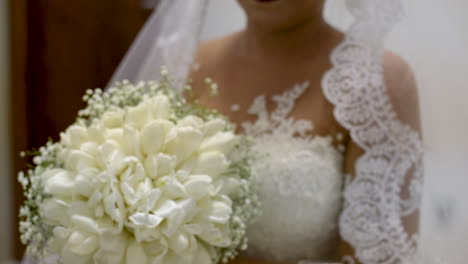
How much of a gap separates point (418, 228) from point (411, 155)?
107 millimetres

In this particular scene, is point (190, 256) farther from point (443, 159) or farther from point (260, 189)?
point (443, 159)

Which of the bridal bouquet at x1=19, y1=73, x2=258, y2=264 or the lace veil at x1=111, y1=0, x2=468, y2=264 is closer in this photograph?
the bridal bouquet at x1=19, y1=73, x2=258, y2=264

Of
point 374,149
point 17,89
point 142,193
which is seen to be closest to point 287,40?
point 374,149

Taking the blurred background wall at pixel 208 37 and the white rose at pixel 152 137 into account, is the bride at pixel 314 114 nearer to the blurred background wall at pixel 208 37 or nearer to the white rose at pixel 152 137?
the blurred background wall at pixel 208 37

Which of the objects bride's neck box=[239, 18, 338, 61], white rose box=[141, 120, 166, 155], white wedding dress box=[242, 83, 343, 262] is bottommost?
white wedding dress box=[242, 83, 343, 262]

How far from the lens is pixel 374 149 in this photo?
2.52 feet

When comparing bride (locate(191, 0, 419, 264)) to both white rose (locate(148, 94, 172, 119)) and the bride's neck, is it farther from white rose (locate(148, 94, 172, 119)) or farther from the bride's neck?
white rose (locate(148, 94, 172, 119))

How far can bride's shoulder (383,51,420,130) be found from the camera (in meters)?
0.77

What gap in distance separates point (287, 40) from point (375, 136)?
24cm

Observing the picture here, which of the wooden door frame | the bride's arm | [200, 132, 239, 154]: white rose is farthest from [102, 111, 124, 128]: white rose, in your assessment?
the wooden door frame

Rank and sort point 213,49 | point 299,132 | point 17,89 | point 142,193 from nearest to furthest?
point 142,193 → point 299,132 → point 213,49 → point 17,89

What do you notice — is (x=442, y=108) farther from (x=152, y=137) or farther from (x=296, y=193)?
(x=152, y=137)

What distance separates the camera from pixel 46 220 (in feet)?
2.28

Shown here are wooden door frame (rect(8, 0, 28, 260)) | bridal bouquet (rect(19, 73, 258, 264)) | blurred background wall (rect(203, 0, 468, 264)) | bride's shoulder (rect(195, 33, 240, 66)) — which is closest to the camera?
bridal bouquet (rect(19, 73, 258, 264))
